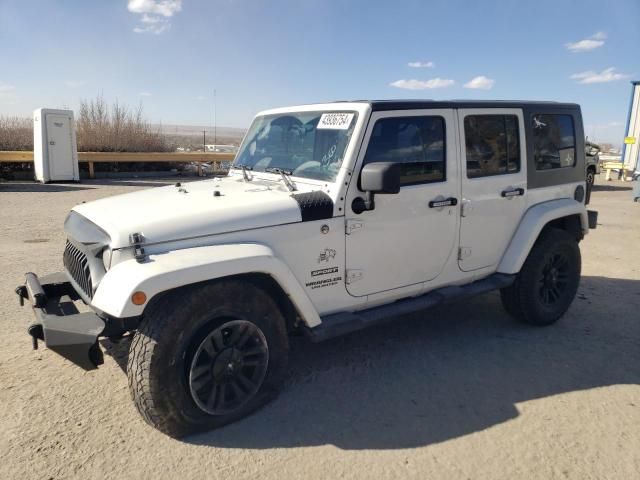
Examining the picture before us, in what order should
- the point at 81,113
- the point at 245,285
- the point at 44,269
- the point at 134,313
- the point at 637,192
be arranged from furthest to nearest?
1. the point at 81,113
2. the point at 637,192
3. the point at 44,269
4. the point at 245,285
5. the point at 134,313

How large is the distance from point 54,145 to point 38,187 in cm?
152

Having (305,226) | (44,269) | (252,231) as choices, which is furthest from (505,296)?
(44,269)

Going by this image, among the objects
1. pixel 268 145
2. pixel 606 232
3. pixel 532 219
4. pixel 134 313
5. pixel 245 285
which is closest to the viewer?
pixel 134 313

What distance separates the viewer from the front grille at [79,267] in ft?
10.0

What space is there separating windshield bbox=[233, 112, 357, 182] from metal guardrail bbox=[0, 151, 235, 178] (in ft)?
41.7

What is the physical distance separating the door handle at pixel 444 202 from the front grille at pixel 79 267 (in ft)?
7.85

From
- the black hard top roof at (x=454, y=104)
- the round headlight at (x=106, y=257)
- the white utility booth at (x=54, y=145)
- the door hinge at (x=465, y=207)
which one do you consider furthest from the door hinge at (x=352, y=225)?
the white utility booth at (x=54, y=145)

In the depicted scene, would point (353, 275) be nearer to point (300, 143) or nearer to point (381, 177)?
point (381, 177)

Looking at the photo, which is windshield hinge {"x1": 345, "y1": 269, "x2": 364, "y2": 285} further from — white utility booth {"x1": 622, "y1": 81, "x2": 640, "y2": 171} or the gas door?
white utility booth {"x1": 622, "y1": 81, "x2": 640, "y2": 171}

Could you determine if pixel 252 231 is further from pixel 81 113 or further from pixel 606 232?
pixel 81 113

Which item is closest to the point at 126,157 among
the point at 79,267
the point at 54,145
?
the point at 54,145

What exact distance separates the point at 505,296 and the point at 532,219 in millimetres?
774

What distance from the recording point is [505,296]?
4652mm

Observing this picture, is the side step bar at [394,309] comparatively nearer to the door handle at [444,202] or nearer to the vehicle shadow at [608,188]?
the door handle at [444,202]
